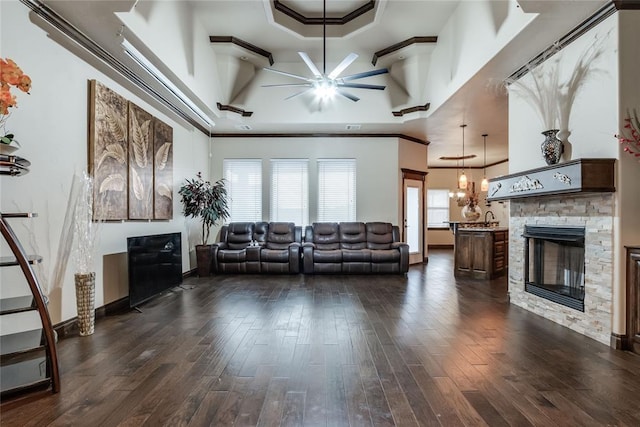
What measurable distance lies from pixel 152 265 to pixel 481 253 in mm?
5349

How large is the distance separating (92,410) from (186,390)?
52cm

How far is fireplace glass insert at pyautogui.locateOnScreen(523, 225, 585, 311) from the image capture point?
3459mm

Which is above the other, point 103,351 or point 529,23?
point 529,23

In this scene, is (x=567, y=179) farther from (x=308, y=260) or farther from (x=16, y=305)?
(x=16, y=305)

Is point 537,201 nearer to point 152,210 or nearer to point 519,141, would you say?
point 519,141

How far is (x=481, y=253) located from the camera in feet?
19.7

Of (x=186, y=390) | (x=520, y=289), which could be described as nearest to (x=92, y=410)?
(x=186, y=390)

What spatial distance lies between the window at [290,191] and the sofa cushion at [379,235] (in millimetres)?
1512

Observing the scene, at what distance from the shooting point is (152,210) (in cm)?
490

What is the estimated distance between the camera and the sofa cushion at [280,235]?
6.92 m

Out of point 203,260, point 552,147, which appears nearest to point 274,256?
point 203,260

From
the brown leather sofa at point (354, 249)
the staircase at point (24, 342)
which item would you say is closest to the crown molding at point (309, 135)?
the brown leather sofa at point (354, 249)

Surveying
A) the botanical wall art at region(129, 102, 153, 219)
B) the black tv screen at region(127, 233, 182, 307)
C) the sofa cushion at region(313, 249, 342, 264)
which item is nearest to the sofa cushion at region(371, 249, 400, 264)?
the sofa cushion at region(313, 249, 342, 264)

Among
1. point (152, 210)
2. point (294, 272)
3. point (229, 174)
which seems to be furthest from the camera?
point (229, 174)
